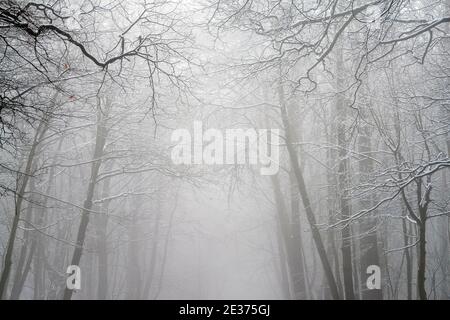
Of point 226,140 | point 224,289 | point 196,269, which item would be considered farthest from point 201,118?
point 224,289

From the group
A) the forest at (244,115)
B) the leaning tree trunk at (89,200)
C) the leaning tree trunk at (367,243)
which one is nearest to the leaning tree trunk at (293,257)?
the forest at (244,115)

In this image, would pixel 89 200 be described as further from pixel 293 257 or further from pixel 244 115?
pixel 293 257

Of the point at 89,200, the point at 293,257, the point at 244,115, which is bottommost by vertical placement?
the point at 293,257

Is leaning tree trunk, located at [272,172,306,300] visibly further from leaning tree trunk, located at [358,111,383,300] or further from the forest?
leaning tree trunk, located at [358,111,383,300]

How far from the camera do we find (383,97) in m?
8.52

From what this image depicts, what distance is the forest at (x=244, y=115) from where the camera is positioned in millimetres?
5699

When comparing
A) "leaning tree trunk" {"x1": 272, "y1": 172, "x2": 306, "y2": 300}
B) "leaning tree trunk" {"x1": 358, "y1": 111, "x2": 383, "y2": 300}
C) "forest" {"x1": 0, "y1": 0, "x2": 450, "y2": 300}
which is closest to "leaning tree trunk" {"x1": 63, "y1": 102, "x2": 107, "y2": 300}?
"forest" {"x1": 0, "y1": 0, "x2": 450, "y2": 300}

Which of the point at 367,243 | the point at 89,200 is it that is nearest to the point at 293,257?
the point at 367,243

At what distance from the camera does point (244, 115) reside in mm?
13398

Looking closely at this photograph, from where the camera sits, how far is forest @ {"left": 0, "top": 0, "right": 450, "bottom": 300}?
570 centimetres

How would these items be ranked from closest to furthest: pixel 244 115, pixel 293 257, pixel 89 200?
pixel 89 200 < pixel 244 115 < pixel 293 257
